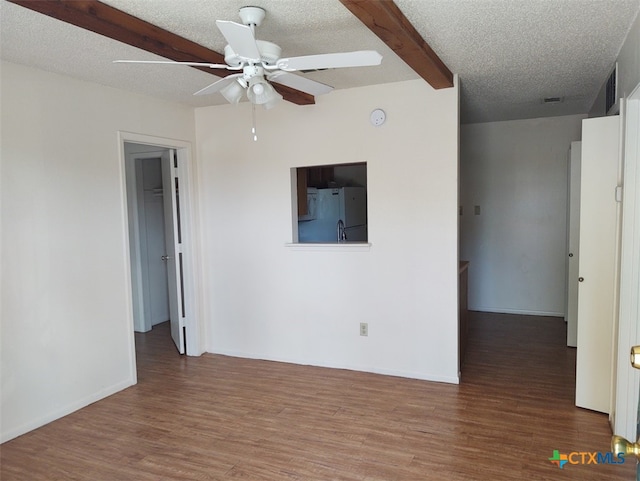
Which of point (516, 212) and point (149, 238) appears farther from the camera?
point (516, 212)

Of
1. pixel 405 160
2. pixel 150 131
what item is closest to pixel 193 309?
pixel 150 131

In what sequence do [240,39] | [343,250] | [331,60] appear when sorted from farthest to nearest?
[343,250]
[331,60]
[240,39]

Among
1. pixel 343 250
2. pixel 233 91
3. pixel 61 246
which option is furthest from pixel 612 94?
pixel 61 246

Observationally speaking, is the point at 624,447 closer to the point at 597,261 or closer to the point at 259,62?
the point at 259,62

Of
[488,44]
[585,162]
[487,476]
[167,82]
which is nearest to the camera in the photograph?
[487,476]

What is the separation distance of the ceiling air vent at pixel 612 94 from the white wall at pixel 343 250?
→ 1047 mm

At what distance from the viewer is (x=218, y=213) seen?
4.58 m

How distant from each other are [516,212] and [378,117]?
301cm

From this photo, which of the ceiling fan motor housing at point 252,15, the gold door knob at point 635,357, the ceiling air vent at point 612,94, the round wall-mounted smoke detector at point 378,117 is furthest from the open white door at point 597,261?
the gold door knob at point 635,357

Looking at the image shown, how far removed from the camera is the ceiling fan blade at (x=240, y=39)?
5.94 feet

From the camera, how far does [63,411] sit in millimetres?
3375

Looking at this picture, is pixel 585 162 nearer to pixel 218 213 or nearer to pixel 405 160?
pixel 405 160

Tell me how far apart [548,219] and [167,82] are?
4.68 meters

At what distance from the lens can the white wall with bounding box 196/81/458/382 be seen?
3.73m
